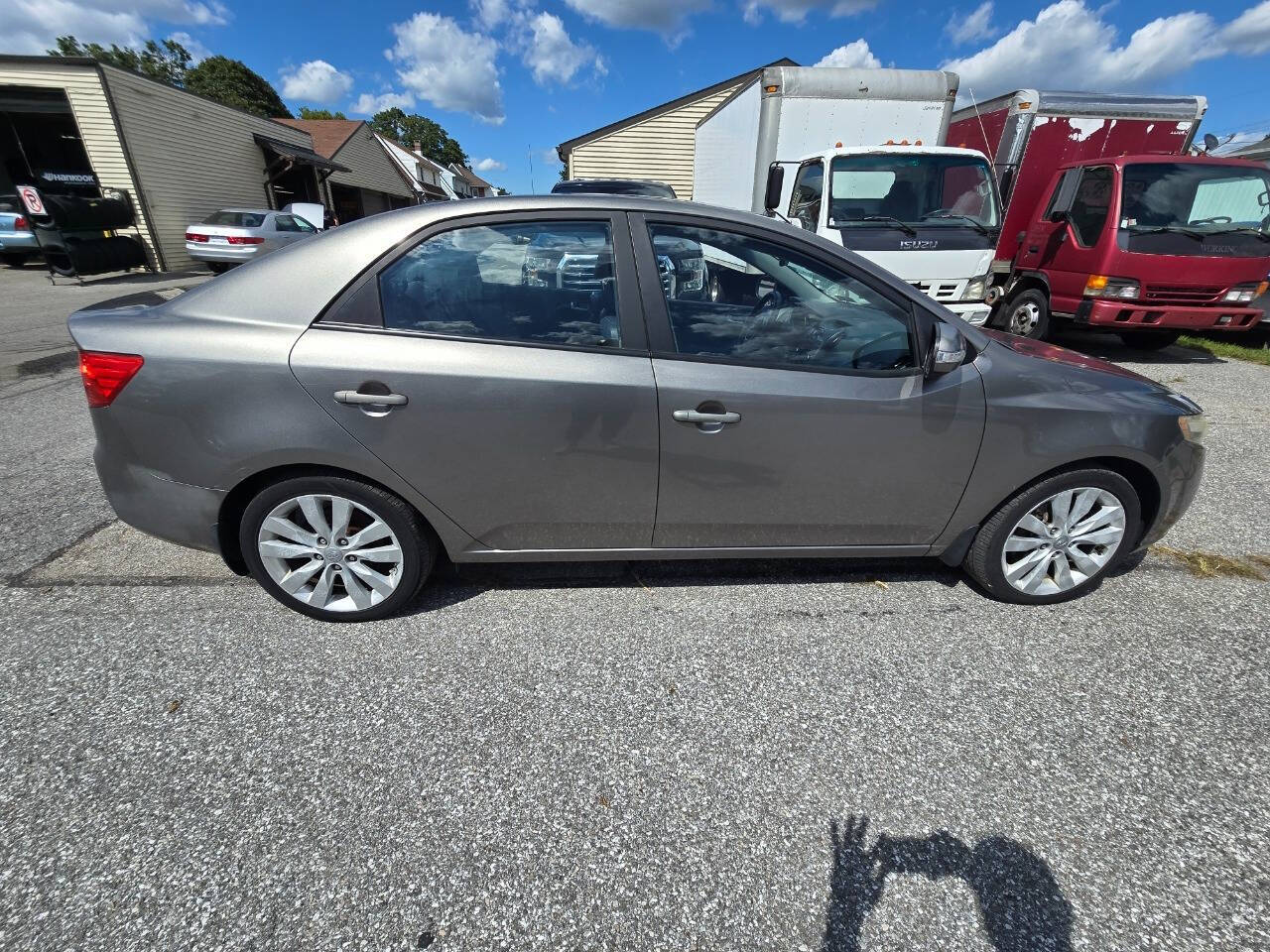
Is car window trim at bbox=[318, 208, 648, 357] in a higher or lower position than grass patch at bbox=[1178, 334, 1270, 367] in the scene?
higher

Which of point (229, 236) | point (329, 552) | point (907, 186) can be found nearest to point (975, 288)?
point (907, 186)

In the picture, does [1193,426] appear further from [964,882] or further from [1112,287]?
[1112,287]

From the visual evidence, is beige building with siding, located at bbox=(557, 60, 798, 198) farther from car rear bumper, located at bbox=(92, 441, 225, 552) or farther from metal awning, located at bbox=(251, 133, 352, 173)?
car rear bumper, located at bbox=(92, 441, 225, 552)

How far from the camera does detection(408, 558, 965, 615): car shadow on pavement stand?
269 cm

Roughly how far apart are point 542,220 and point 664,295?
1.74ft

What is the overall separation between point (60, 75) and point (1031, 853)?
20.6 metres

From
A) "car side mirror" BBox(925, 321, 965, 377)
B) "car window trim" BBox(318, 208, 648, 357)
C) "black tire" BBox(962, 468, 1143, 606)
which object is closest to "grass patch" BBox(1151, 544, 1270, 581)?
"black tire" BBox(962, 468, 1143, 606)

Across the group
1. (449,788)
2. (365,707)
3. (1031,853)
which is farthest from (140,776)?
(1031,853)

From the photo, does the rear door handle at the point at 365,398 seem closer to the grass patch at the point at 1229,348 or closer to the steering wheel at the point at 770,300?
the steering wheel at the point at 770,300

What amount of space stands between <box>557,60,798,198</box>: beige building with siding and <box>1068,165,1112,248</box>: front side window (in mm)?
12303

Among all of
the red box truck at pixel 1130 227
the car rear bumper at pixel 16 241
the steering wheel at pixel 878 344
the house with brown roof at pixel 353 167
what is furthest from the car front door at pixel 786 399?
the house with brown roof at pixel 353 167

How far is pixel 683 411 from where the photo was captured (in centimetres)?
207

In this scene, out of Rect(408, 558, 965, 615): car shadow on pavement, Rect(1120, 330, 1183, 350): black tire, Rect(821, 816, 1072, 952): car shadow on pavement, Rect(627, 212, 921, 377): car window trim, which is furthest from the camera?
Rect(1120, 330, 1183, 350): black tire

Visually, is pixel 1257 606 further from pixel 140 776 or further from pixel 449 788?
pixel 140 776
